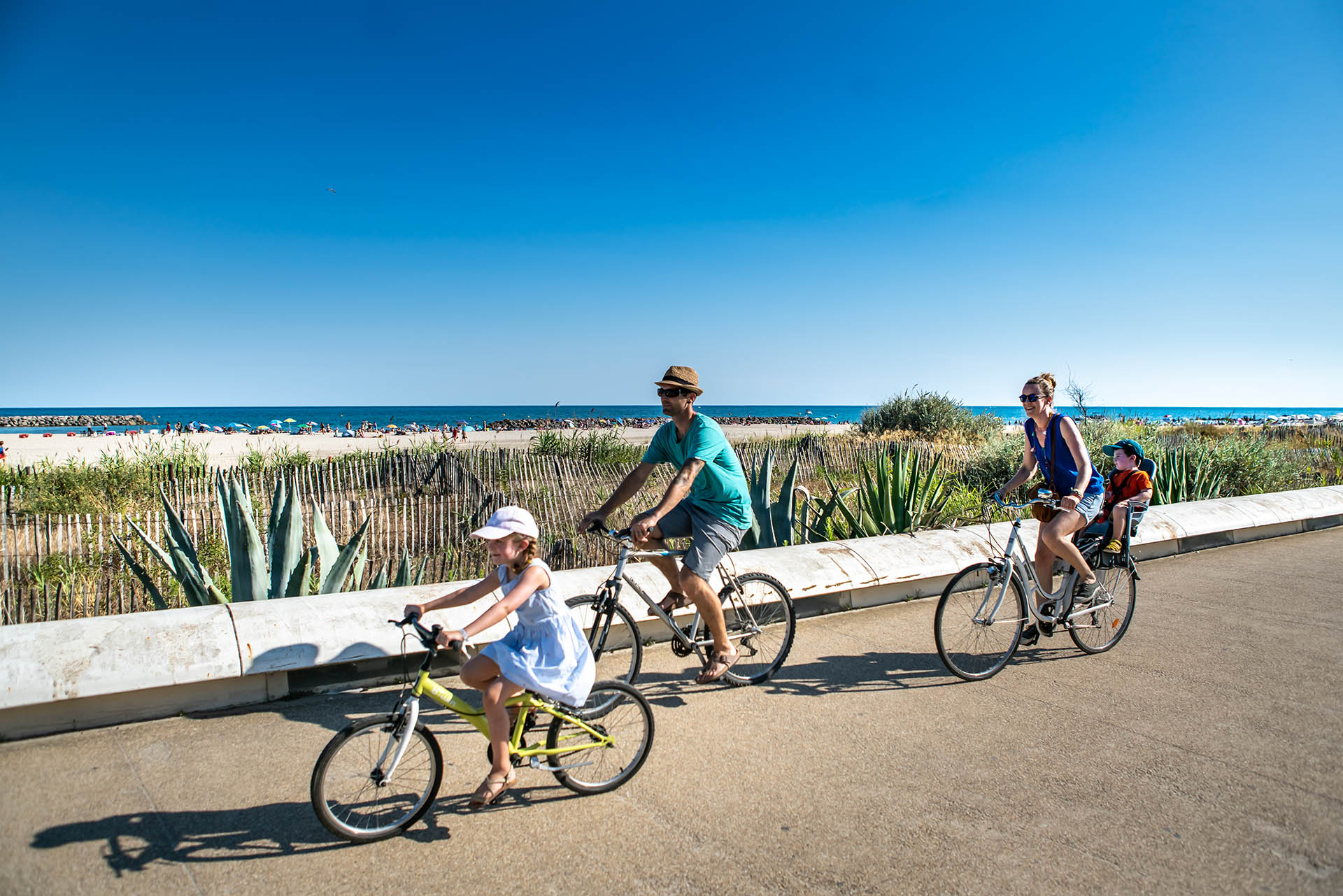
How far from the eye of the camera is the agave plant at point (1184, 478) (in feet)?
36.0

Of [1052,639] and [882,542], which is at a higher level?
[882,542]

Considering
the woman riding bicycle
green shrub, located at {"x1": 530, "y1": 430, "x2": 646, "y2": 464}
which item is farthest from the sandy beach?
the woman riding bicycle

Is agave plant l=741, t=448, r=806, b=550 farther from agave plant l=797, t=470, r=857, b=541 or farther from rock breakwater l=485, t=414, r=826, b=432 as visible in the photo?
rock breakwater l=485, t=414, r=826, b=432

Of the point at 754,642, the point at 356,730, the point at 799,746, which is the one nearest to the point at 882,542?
the point at 754,642

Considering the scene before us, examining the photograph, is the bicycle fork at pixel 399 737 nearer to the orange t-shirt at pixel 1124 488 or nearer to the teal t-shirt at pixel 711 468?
the teal t-shirt at pixel 711 468

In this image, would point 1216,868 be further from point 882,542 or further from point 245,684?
point 245,684

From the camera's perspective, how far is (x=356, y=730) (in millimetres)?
2689

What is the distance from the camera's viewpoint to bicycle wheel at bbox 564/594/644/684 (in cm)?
409

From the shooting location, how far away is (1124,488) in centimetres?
554

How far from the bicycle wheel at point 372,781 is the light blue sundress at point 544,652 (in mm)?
403

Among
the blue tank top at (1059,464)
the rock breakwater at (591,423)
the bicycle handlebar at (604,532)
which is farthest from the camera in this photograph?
the rock breakwater at (591,423)

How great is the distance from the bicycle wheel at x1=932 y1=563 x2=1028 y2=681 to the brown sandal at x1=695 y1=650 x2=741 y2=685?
126 centimetres

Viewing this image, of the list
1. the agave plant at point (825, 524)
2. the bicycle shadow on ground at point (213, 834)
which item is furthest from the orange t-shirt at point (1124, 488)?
the bicycle shadow on ground at point (213, 834)

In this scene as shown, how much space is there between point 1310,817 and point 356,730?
3715 mm
